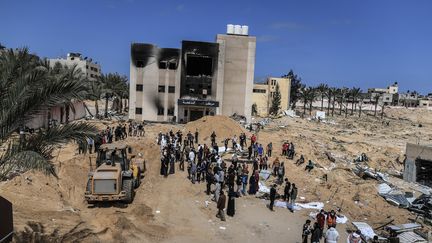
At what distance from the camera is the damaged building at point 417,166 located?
1101 inches

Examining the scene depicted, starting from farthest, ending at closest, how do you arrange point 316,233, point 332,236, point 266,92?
1. point 266,92
2. point 316,233
3. point 332,236

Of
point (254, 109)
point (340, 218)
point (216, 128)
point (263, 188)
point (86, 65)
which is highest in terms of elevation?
point (86, 65)

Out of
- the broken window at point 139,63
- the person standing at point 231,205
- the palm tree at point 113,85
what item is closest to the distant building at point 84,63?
the palm tree at point 113,85

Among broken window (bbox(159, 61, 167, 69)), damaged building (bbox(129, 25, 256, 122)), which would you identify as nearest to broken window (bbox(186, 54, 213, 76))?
damaged building (bbox(129, 25, 256, 122))

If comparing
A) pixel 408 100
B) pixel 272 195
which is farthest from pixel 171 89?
pixel 408 100

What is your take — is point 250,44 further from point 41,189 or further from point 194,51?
point 41,189

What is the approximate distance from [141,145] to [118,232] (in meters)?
15.4

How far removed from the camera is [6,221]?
12.3m

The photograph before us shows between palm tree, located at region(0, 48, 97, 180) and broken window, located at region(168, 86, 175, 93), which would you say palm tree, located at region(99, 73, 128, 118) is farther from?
palm tree, located at region(0, 48, 97, 180)

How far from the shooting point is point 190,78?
5550 cm

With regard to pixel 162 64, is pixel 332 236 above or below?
below

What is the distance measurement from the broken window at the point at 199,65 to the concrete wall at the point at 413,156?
105ft

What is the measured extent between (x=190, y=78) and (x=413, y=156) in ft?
109

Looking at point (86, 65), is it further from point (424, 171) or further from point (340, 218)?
point (340, 218)
